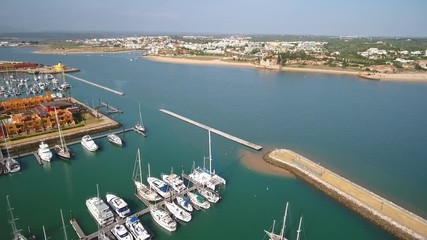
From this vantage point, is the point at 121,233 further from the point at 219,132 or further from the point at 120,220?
the point at 219,132

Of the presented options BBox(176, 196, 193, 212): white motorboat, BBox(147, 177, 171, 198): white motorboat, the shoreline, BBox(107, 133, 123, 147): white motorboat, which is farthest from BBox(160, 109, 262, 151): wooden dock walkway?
the shoreline

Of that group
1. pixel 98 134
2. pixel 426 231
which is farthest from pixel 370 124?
pixel 98 134

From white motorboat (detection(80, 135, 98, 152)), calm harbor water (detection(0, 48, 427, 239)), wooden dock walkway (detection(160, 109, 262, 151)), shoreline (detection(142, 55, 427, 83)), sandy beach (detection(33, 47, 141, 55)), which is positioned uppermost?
sandy beach (detection(33, 47, 141, 55))

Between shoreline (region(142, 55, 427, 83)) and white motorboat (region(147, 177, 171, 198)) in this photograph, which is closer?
white motorboat (region(147, 177, 171, 198))

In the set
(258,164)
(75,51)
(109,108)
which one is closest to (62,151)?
(109,108)

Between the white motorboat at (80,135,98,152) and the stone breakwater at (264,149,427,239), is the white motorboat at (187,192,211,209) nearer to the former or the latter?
the stone breakwater at (264,149,427,239)

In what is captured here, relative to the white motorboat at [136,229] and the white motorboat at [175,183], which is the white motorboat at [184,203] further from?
the white motorboat at [136,229]
